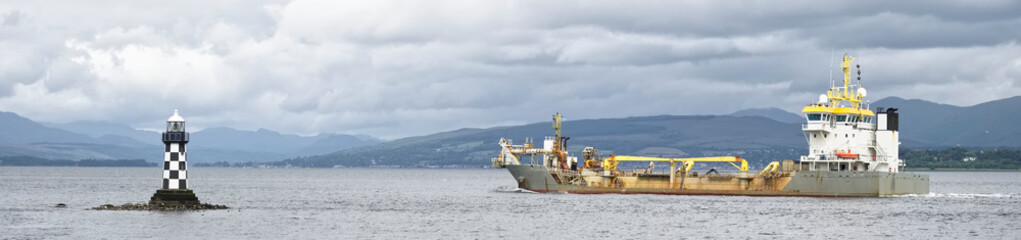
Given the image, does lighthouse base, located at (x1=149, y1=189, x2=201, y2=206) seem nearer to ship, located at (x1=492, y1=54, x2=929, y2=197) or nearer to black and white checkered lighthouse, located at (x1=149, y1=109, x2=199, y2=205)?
black and white checkered lighthouse, located at (x1=149, y1=109, x2=199, y2=205)

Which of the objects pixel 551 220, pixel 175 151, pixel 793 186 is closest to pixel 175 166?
pixel 175 151

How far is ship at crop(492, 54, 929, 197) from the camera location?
233ft

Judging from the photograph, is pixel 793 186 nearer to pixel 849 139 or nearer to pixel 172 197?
pixel 849 139

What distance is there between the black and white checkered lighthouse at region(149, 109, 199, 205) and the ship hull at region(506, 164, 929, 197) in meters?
31.1

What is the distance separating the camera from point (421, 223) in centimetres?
5306

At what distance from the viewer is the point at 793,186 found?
72000 mm

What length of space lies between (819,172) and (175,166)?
3740cm

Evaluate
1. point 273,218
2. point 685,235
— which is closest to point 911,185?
point 685,235

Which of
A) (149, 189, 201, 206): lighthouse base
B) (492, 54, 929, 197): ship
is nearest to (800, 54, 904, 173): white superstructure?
(492, 54, 929, 197): ship

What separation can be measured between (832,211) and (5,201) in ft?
154

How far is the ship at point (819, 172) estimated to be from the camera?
70938 mm

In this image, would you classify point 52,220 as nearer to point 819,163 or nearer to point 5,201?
point 5,201

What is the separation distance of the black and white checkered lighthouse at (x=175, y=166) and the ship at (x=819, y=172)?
26.5 meters

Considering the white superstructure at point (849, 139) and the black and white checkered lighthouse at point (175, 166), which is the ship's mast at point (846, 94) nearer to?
the white superstructure at point (849, 139)
